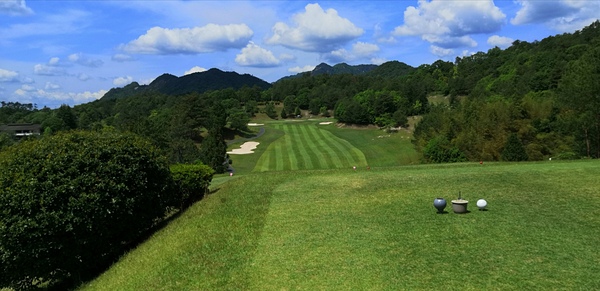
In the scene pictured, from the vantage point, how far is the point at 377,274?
27.2 feet

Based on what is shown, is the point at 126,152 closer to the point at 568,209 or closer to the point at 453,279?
the point at 453,279

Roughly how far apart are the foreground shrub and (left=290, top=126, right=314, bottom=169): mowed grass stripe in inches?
1565

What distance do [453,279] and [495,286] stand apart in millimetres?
745

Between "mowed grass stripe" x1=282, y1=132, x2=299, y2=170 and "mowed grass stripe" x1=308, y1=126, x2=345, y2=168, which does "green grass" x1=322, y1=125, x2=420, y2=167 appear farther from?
"mowed grass stripe" x1=282, y1=132, x2=299, y2=170

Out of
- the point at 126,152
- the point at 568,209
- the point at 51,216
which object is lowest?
the point at 568,209

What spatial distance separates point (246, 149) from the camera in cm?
6881

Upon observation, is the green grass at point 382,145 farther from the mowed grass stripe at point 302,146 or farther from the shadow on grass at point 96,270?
the shadow on grass at point 96,270

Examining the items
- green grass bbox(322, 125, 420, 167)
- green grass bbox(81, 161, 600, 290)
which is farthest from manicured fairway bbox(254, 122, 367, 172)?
green grass bbox(81, 161, 600, 290)

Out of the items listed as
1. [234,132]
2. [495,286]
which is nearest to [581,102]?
[495,286]

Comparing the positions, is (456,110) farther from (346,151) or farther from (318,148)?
(318,148)

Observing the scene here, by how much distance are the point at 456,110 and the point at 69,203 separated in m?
51.5

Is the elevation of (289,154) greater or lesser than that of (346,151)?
greater

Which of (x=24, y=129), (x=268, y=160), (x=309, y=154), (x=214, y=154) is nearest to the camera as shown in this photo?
(x=214, y=154)

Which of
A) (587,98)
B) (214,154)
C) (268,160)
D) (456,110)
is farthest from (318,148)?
(587,98)
